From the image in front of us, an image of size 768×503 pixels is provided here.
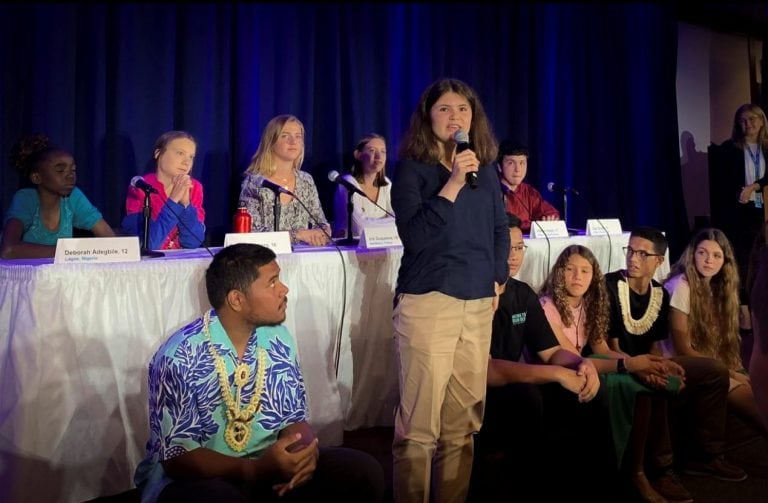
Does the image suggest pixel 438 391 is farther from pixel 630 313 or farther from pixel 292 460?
pixel 630 313

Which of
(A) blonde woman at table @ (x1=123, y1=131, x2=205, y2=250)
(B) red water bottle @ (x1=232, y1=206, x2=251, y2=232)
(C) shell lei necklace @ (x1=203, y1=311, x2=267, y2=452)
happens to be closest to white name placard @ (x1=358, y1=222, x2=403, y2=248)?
(B) red water bottle @ (x1=232, y1=206, x2=251, y2=232)

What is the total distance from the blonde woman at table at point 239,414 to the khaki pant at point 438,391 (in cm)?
35

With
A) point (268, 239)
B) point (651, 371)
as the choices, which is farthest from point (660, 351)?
point (268, 239)

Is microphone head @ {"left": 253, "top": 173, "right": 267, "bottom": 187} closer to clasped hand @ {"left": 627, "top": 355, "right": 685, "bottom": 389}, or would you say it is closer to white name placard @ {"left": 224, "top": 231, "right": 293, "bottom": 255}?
white name placard @ {"left": 224, "top": 231, "right": 293, "bottom": 255}

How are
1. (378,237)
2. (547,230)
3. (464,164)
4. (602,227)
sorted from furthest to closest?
(602,227) < (547,230) < (378,237) < (464,164)

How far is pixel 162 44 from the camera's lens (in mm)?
3977

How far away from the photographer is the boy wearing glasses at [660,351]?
2.48 m

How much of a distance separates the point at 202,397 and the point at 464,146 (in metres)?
0.94

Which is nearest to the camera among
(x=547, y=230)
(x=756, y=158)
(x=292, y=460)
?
(x=292, y=460)

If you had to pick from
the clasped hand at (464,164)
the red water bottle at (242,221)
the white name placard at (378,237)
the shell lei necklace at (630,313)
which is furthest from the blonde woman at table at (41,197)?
the shell lei necklace at (630,313)

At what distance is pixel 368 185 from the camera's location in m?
4.12

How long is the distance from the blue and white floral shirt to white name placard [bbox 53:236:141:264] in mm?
810

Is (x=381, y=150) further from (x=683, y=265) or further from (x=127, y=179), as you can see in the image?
(x=683, y=265)

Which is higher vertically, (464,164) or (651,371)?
(464,164)
